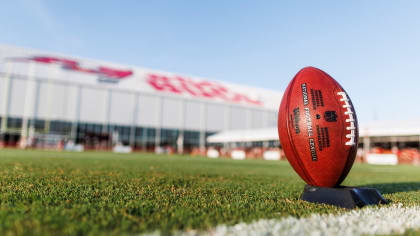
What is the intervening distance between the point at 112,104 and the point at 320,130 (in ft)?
89.4

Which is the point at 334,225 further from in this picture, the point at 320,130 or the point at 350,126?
the point at 350,126

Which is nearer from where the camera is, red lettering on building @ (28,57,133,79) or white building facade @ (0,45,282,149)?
white building facade @ (0,45,282,149)

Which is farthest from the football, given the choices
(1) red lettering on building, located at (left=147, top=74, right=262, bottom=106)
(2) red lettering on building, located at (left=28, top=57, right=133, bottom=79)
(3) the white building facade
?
(1) red lettering on building, located at (left=147, top=74, right=262, bottom=106)

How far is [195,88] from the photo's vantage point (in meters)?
33.6

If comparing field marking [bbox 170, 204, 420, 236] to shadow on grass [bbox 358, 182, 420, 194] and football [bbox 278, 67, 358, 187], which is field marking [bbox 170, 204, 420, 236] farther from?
shadow on grass [bbox 358, 182, 420, 194]

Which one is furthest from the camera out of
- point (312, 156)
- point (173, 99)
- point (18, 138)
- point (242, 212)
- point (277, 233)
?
point (173, 99)

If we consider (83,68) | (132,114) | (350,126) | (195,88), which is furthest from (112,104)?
(350,126)

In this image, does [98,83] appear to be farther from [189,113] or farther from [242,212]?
[242,212]

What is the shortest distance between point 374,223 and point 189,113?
1188 inches

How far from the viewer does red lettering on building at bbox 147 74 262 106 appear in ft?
103

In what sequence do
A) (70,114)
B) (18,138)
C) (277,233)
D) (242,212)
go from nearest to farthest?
(277,233)
(242,212)
(18,138)
(70,114)

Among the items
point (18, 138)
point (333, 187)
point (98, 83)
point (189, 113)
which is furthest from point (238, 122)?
point (333, 187)

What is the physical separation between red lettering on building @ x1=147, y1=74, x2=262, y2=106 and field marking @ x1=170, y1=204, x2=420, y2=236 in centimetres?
2939

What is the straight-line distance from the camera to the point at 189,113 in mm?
31891
